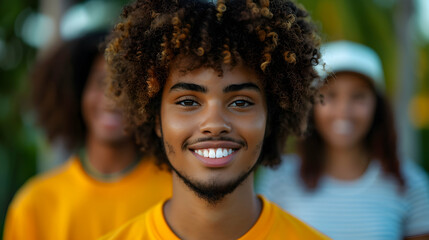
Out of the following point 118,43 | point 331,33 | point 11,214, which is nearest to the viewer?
point 118,43

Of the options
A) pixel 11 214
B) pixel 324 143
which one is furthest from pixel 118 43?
pixel 324 143

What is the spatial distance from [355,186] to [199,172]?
2.01m

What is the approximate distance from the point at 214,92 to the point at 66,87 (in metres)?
2.36

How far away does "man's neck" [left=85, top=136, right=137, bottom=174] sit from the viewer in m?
3.88

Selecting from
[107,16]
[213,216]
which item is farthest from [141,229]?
[107,16]

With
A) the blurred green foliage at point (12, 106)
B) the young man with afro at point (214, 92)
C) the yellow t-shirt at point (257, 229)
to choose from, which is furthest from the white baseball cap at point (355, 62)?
the blurred green foliage at point (12, 106)

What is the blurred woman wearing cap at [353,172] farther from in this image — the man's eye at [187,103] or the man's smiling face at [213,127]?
the man's eye at [187,103]

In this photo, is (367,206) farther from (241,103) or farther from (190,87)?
(190,87)

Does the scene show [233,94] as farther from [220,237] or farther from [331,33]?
[331,33]

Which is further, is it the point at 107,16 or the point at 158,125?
the point at 107,16

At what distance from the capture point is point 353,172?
407 centimetres

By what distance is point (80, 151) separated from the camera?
4328mm

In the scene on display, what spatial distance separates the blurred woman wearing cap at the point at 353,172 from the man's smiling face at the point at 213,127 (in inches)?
52.5

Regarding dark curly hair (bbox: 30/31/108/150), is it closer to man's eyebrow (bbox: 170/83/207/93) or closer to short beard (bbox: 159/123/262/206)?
man's eyebrow (bbox: 170/83/207/93)
